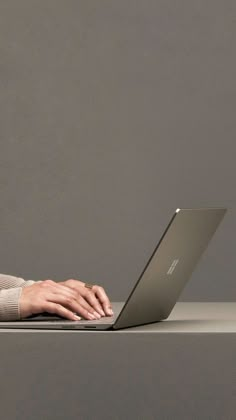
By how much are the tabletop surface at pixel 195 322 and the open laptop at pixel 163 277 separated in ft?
0.08

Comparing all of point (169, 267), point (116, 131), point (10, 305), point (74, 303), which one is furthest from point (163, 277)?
point (116, 131)

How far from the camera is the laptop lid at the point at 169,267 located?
5.86 feet

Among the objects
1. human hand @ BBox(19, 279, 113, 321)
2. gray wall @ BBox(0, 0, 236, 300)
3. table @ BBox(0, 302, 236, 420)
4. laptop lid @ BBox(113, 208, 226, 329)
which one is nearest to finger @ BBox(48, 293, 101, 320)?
human hand @ BBox(19, 279, 113, 321)

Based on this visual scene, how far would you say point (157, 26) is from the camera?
3.71 metres

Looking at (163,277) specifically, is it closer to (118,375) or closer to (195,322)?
(195,322)

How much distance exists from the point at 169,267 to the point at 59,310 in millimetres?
201

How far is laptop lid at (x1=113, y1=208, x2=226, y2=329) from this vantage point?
1.79 metres

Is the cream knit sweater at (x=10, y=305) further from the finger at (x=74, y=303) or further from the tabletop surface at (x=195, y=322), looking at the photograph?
the tabletop surface at (x=195, y=322)

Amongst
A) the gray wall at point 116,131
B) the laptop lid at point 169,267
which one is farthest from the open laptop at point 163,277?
the gray wall at point 116,131

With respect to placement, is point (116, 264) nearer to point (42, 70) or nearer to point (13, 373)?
point (42, 70)

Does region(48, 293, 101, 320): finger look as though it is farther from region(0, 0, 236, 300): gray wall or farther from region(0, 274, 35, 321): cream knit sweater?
region(0, 0, 236, 300): gray wall

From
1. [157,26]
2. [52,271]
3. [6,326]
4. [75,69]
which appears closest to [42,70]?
[75,69]

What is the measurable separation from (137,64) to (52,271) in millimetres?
722

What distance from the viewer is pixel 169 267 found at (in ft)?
6.31
